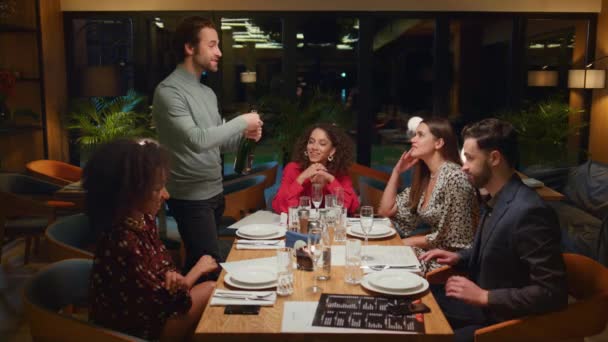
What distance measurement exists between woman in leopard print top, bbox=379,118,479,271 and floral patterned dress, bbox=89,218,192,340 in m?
1.43

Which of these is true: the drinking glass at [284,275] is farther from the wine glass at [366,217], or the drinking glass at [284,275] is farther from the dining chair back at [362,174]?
the dining chair back at [362,174]

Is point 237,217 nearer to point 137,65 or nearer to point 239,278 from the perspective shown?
point 239,278

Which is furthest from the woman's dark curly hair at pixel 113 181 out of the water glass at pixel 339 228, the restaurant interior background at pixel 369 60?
the restaurant interior background at pixel 369 60

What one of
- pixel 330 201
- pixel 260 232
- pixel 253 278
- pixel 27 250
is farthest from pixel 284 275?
pixel 27 250

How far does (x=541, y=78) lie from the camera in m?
6.73

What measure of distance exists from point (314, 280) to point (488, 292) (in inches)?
25.3

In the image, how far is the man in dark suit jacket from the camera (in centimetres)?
218

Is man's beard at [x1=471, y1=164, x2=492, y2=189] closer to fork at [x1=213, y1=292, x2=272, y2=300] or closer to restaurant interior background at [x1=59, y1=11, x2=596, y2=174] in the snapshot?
fork at [x1=213, y1=292, x2=272, y2=300]

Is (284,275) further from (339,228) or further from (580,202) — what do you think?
(580,202)

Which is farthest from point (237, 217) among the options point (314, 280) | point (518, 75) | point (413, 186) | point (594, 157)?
point (594, 157)

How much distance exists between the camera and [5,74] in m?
5.41

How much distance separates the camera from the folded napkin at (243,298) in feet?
7.13

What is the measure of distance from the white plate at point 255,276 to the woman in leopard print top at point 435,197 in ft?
3.33

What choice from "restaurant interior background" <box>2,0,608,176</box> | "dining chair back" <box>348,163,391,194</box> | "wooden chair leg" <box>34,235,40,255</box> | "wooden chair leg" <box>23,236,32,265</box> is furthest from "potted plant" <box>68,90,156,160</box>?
"dining chair back" <box>348,163,391,194</box>
